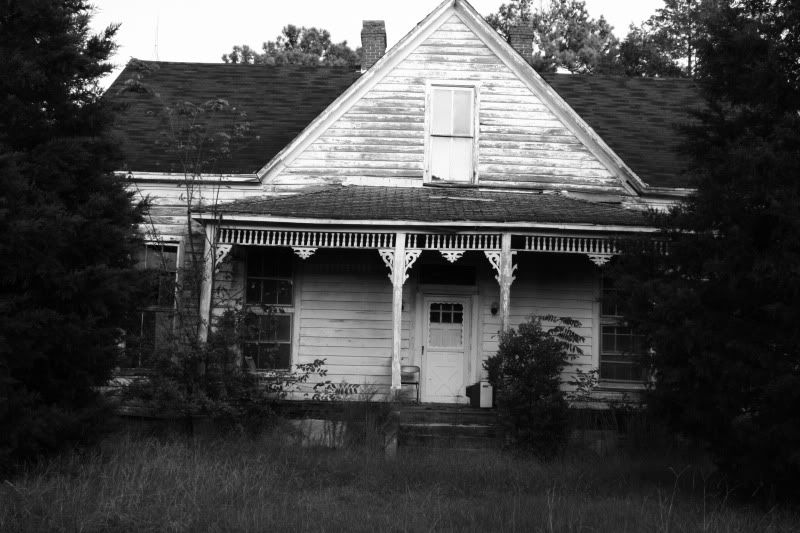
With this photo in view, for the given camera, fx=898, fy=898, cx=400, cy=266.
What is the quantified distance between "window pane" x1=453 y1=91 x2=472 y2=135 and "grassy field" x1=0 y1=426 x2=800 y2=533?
6483mm

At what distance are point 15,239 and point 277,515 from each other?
3.49 meters

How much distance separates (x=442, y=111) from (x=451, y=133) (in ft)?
1.44

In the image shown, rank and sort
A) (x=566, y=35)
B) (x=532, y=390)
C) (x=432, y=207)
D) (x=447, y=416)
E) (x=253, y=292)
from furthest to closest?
1. (x=566, y=35)
2. (x=253, y=292)
3. (x=432, y=207)
4. (x=447, y=416)
5. (x=532, y=390)

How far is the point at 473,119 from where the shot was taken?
15.6 metres

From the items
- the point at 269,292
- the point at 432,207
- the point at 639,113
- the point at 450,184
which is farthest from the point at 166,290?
the point at 639,113

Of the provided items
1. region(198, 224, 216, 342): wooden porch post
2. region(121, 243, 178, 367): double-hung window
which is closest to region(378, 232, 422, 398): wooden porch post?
region(198, 224, 216, 342): wooden porch post

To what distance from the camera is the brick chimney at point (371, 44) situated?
17.3 meters

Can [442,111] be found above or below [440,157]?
above

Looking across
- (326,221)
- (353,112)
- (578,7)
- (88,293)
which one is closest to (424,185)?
(353,112)

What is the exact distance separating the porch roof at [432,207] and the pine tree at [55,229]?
384 cm

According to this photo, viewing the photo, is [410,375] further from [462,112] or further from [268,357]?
[462,112]

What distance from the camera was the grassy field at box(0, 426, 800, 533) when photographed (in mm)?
7633

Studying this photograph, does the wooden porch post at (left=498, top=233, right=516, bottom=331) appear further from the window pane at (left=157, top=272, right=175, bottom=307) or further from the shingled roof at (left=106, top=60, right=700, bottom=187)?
the window pane at (left=157, top=272, right=175, bottom=307)

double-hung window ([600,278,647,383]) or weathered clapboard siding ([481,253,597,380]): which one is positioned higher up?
weathered clapboard siding ([481,253,597,380])
